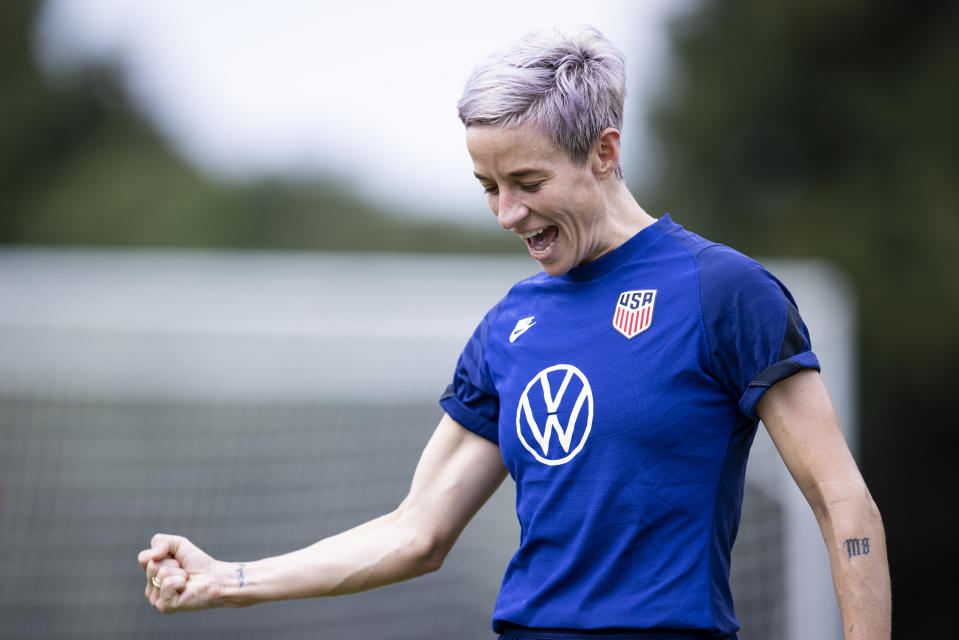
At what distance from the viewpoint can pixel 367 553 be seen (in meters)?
2.52

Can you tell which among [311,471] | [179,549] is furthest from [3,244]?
[179,549]

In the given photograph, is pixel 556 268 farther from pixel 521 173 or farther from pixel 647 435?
pixel 647 435

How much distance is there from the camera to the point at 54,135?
21.3 m

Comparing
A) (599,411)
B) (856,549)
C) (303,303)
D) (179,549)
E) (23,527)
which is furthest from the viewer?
(303,303)

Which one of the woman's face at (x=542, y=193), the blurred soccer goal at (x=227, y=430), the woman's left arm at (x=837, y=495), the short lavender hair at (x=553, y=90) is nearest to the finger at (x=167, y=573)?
the woman's face at (x=542, y=193)

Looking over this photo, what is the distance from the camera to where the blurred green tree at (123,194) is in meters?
18.9

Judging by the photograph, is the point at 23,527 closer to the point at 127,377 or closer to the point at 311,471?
the point at 127,377

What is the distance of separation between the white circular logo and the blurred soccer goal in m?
6.34

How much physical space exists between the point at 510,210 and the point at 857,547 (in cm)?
96

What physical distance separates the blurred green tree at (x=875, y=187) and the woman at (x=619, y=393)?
10.9 m

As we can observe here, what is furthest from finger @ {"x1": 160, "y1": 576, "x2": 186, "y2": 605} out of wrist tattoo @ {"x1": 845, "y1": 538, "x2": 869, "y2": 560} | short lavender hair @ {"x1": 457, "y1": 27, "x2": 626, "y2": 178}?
wrist tattoo @ {"x1": 845, "y1": 538, "x2": 869, "y2": 560}

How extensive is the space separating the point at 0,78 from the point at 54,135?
161 centimetres

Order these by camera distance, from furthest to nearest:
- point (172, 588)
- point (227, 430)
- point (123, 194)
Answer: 1. point (123, 194)
2. point (227, 430)
3. point (172, 588)

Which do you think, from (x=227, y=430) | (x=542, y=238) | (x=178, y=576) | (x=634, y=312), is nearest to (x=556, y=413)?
(x=634, y=312)
